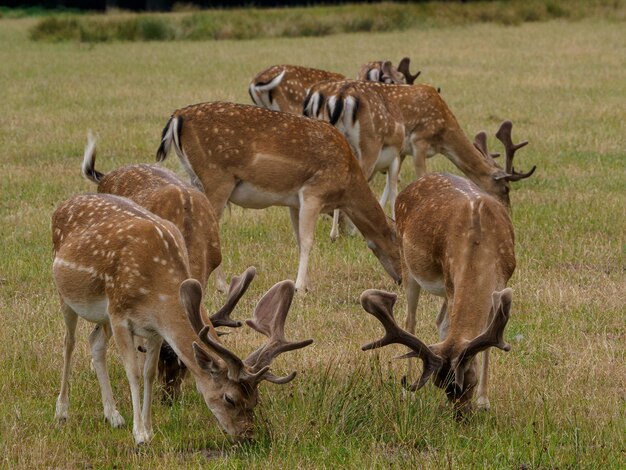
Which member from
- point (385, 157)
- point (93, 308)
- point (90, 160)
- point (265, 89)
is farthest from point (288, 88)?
point (93, 308)

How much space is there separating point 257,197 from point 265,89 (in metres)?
3.28

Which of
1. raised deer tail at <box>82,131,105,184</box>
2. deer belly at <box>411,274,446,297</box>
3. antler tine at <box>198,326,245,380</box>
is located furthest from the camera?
raised deer tail at <box>82,131,105,184</box>

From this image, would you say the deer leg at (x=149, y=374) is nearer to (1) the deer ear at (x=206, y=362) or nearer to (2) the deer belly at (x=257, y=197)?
(1) the deer ear at (x=206, y=362)

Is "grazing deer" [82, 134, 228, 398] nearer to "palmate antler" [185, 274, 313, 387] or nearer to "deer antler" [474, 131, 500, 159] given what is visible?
"palmate antler" [185, 274, 313, 387]

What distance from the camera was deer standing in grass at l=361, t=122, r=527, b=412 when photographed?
4879mm

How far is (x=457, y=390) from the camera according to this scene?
4969mm

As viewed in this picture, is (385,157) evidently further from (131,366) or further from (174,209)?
(131,366)

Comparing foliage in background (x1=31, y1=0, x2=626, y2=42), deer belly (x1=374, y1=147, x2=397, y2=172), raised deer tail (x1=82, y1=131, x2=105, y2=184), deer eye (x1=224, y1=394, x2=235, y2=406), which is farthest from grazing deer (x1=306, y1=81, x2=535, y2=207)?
foliage in background (x1=31, y1=0, x2=626, y2=42)

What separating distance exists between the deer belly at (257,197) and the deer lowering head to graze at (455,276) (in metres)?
1.74

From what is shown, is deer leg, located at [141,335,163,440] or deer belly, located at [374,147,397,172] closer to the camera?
deer leg, located at [141,335,163,440]

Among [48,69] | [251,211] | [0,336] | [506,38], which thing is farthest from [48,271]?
[506,38]

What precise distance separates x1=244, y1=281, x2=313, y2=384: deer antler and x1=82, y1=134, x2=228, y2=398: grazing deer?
53 cm

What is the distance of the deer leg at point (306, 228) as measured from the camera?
317 inches

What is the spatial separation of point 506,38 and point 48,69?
11.4m
